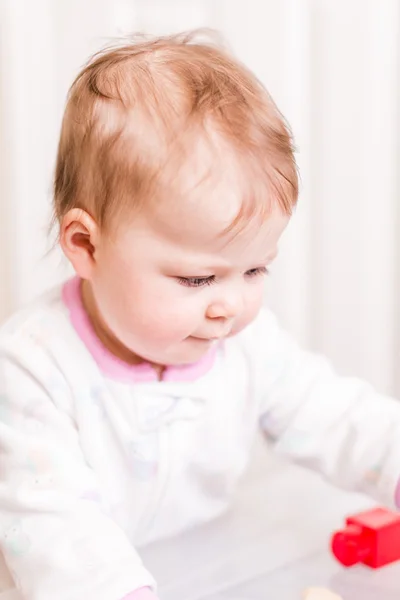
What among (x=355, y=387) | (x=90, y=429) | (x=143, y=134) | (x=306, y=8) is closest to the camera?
(x=143, y=134)

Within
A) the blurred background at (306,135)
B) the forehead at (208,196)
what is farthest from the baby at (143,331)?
the blurred background at (306,135)

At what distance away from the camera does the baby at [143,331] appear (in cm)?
75

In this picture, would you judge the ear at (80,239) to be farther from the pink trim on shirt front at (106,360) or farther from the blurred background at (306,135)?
the blurred background at (306,135)

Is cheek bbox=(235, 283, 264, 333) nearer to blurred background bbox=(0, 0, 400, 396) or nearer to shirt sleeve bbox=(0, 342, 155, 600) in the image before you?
shirt sleeve bbox=(0, 342, 155, 600)

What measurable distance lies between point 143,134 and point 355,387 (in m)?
0.38

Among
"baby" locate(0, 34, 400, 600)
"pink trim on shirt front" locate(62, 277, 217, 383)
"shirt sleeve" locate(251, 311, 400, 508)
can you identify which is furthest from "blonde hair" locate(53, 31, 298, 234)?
"shirt sleeve" locate(251, 311, 400, 508)

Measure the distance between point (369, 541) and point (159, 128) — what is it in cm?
42

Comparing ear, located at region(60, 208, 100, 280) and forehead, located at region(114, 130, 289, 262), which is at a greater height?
forehead, located at region(114, 130, 289, 262)

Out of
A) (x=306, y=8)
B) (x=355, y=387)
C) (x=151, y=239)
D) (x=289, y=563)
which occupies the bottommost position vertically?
(x=289, y=563)

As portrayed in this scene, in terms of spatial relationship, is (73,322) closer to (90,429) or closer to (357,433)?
(90,429)

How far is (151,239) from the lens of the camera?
77 cm

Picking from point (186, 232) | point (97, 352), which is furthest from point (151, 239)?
point (97, 352)

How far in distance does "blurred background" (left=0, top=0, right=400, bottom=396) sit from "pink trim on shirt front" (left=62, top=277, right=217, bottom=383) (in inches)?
7.3

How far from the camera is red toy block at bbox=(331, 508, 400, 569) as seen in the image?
2.92ft
